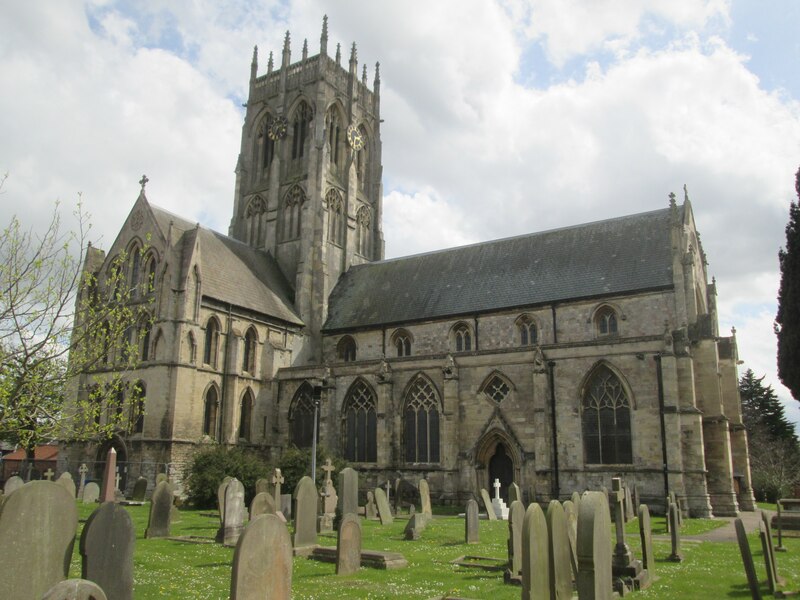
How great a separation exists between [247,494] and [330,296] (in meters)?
16.3

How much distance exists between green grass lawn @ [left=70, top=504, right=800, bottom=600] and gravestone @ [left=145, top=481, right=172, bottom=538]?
21.3 inches

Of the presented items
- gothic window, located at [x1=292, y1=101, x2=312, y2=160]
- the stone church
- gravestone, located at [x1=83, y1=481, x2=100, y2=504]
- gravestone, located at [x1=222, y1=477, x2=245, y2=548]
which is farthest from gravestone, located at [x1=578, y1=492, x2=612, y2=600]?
gothic window, located at [x1=292, y1=101, x2=312, y2=160]

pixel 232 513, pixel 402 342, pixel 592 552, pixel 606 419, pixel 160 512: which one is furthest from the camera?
pixel 402 342

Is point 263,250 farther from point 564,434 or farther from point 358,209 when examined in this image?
point 564,434

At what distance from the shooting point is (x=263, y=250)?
4238 centimetres

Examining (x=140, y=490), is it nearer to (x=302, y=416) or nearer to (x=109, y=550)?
(x=302, y=416)

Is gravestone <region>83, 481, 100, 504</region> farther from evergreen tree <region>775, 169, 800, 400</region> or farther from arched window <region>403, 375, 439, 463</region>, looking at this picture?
evergreen tree <region>775, 169, 800, 400</region>

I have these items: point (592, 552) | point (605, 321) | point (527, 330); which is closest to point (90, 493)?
point (527, 330)

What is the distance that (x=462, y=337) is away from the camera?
1353 inches

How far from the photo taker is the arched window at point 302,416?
33875 millimetres

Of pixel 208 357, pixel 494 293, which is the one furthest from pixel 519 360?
pixel 208 357

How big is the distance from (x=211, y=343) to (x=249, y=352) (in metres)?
2.61

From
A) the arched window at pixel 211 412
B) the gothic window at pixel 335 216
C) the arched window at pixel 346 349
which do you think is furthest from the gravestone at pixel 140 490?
the gothic window at pixel 335 216

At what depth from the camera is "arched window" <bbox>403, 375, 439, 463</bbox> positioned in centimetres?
2995
